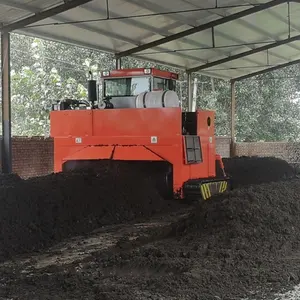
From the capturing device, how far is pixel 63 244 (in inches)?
293

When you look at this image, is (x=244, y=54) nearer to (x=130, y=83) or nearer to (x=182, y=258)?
(x=130, y=83)

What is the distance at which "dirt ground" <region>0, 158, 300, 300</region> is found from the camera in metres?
4.85

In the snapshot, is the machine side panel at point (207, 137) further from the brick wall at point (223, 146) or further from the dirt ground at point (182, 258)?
the brick wall at point (223, 146)

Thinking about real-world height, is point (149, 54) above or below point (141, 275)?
above

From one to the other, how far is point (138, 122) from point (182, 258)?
5.19 metres

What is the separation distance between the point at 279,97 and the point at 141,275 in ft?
89.3

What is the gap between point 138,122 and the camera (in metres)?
10.6

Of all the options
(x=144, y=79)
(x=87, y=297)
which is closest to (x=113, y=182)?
(x=144, y=79)

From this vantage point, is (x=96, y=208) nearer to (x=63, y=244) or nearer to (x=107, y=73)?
(x=63, y=244)

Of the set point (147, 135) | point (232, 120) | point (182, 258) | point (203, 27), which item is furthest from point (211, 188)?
point (232, 120)

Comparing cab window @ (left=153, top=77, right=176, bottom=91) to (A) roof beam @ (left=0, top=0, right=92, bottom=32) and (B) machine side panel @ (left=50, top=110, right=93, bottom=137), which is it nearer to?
(B) machine side panel @ (left=50, top=110, right=93, bottom=137)

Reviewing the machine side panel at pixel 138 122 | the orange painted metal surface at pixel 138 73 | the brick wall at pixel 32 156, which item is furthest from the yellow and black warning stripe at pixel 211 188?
the brick wall at pixel 32 156

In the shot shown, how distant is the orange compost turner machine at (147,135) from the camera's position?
1034 centimetres

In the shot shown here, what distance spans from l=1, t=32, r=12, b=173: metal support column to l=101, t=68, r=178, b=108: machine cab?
2.67m
